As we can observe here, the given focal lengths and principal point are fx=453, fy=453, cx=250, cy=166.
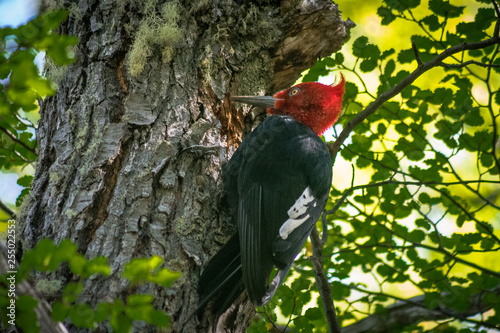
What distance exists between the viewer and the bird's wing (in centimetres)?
220

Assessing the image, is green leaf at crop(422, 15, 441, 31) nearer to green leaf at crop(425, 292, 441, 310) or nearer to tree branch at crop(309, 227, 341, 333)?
tree branch at crop(309, 227, 341, 333)

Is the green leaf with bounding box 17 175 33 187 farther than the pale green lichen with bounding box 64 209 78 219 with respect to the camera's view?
Yes

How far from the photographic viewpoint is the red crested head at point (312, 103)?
121 inches

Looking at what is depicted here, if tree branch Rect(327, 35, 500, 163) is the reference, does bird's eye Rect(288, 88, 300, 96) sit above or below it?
above

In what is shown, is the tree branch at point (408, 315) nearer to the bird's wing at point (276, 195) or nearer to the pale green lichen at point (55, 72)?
the bird's wing at point (276, 195)

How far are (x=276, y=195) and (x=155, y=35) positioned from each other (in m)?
1.10

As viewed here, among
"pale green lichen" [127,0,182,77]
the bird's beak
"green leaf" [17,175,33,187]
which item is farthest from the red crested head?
"green leaf" [17,175,33,187]

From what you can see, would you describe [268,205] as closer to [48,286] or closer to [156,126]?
[156,126]

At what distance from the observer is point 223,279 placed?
82.8 inches

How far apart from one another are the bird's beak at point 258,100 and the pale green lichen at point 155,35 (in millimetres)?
455

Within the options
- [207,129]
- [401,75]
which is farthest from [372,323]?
[207,129]

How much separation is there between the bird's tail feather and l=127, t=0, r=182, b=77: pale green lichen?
1.07 metres

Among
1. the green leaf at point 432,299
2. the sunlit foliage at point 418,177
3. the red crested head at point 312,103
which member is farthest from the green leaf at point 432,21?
the green leaf at point 432,299

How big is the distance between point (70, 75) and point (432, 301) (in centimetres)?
273
